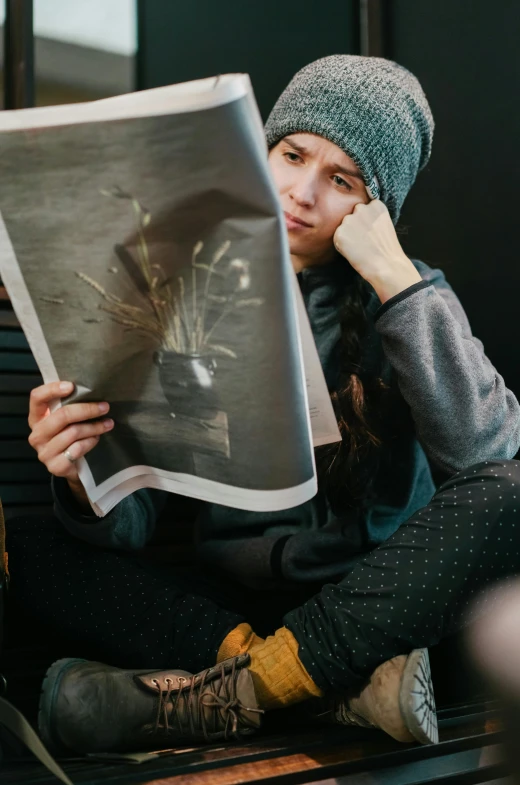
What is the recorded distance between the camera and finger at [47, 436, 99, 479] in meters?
0.81

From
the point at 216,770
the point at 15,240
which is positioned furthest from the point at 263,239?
the point at 216,770

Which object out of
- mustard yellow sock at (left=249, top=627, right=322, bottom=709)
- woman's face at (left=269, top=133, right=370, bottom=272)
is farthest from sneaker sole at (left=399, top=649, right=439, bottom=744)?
woman's face at (left=269, top=133, right=370, bottom=272)

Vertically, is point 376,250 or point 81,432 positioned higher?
point 376,250

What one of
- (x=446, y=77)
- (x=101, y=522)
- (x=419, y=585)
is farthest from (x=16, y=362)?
(x=446, y=77)

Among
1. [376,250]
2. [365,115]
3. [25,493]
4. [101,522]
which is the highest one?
[365,115]

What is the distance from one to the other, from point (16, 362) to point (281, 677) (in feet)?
2.15

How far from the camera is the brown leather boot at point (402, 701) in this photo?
76 centimetres

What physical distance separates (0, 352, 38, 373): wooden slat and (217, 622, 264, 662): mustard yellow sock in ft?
1.80

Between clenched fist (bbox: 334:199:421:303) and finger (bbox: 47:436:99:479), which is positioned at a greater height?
clenched fist (bbox: 334:199:421:303)

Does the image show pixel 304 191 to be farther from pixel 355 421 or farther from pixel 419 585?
pixel 419 585

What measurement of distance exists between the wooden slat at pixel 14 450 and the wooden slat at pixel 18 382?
0.25 feet

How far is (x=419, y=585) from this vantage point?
0.81 metres

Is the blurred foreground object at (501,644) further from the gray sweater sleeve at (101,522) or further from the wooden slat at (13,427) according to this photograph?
the wooden slat at (13,427)

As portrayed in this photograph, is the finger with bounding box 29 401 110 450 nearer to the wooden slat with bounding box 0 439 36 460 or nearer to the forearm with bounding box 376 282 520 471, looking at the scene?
the forearm with bounding box 376 282 520 471
